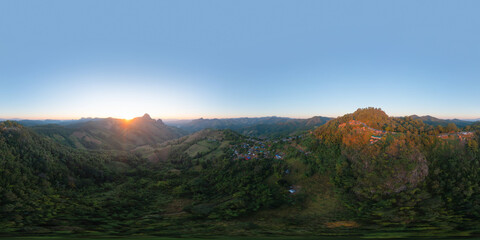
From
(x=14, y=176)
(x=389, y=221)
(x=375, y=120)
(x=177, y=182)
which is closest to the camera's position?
(x=389, y=221)

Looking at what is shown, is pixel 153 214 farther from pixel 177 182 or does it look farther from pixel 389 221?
pixel 389 221

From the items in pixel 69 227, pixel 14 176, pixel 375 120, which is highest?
pixel 375 120

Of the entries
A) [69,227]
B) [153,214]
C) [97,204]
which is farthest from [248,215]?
[97,204]

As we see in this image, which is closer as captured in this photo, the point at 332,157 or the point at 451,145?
the point at 451,145

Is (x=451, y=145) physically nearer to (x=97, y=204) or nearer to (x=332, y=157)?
(x=332, y=157)

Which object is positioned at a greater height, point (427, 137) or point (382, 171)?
point (427, 137)

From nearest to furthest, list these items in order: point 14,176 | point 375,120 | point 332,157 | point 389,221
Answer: point 389,221, point 14,176, point 332,157, point 375,120
